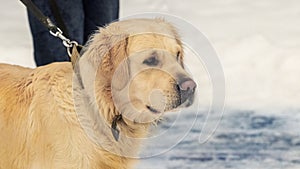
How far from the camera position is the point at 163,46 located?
3.37 m

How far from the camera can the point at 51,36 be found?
4434mm

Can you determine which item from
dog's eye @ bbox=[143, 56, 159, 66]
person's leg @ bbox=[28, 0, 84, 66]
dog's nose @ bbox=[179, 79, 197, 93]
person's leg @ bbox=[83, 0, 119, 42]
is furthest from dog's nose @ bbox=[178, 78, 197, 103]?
person's leg @ bbox=[83, 0, 119, 42]

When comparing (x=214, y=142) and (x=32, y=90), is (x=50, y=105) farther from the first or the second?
(x=214, y=142)

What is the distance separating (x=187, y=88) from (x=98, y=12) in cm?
140

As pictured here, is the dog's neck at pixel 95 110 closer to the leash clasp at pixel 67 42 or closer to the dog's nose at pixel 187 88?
the leash clasp at pixel 67 42

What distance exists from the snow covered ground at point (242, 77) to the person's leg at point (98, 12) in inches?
25.1

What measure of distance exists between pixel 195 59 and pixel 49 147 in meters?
0.67

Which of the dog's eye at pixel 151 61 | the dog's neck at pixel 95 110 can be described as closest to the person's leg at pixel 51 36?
the dog's neck at pixel 95 110

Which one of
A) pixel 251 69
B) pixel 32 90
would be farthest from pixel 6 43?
pixel 32 90

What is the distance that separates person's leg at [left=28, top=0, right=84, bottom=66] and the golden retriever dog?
2.97 ft

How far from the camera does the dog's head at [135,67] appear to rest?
3.32 metres

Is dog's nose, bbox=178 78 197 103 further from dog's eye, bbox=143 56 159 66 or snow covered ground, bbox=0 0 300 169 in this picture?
snow covered ground, bbox=0 0 300 169

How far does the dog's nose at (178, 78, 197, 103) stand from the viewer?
128 inches

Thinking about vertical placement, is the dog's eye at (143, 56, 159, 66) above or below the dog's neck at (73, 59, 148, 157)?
above
